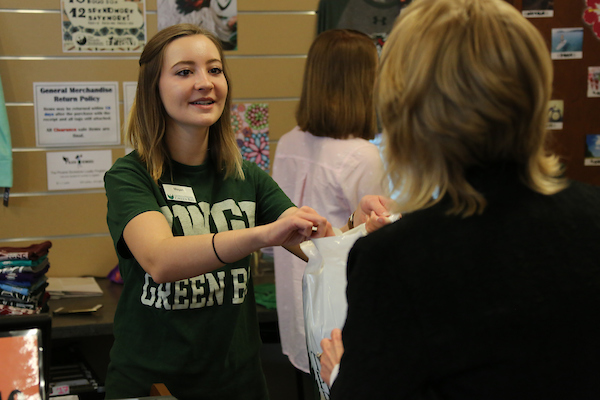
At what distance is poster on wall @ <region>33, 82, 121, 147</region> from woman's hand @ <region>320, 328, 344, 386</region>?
2232mm

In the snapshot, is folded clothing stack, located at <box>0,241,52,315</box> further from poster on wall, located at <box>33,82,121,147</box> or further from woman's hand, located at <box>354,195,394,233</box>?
woman's hand, located at <box>354,195,394,233</box>

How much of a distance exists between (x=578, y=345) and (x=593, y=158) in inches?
119

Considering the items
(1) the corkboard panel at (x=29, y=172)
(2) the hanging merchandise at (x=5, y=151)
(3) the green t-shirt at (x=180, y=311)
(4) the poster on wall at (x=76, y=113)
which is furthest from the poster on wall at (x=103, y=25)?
(3) the green t-shirt at (x=180, y=311)

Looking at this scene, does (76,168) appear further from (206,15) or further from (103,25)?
(206,15)

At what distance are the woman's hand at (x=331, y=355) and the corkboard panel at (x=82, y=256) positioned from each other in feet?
7.18

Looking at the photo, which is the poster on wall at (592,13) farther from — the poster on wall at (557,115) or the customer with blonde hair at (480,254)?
the customer with blonde hair at (480,254)

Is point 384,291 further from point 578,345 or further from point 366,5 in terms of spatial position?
point 366,5

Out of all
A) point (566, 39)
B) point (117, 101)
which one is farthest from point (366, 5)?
point (117, 101)

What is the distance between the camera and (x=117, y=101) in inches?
117

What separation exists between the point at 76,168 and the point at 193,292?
1.77 metres

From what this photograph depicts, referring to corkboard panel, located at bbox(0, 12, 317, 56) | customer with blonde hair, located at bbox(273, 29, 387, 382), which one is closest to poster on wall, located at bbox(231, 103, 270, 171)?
corkboard panel, located at bbox(0, 12, 317, 56)

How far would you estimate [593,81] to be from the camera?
11.2 feet

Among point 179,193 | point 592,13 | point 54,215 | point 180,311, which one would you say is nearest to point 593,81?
point 592,13

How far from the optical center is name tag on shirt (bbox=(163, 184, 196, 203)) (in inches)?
58.0
